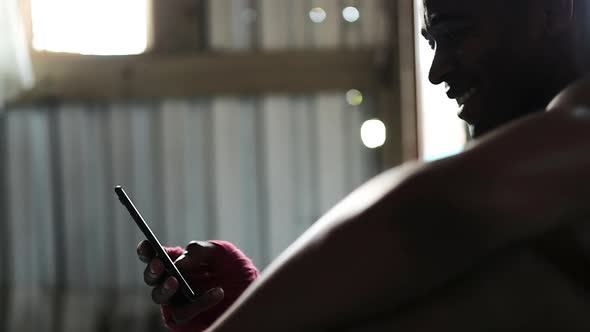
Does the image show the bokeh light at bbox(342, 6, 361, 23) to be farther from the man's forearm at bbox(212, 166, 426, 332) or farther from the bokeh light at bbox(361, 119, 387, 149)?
the man's forearm at bbox(212, 166, 426, 332)

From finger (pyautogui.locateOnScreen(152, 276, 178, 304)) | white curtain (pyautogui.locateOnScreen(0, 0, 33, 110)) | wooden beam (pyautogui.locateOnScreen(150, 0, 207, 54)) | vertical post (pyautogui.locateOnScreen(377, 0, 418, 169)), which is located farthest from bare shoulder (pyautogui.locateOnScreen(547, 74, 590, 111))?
white curtain (pyautogui.locateOnScreen(0, 0, 33, 110))

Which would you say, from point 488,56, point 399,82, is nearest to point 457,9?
point 488,56

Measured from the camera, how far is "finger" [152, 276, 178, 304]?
442mm

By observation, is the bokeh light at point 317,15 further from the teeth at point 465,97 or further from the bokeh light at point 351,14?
the teeth at point 465,97

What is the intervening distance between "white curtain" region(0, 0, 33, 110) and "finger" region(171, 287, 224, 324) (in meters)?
2.37

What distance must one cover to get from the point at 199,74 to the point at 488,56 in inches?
90.5

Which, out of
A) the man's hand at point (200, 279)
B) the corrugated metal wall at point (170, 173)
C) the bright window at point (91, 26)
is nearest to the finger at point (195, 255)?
the man's hand at point (200, 279)

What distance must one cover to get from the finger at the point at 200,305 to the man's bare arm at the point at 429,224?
15cm

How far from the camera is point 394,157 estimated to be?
2629 millimetres

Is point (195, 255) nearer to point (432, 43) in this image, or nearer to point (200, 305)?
point (200, 305)

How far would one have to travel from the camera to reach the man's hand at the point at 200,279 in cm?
→ 44

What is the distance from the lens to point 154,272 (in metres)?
0.45

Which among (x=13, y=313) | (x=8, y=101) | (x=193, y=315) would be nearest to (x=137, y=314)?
(x=13, y=313)

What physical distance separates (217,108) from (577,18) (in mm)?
2270
